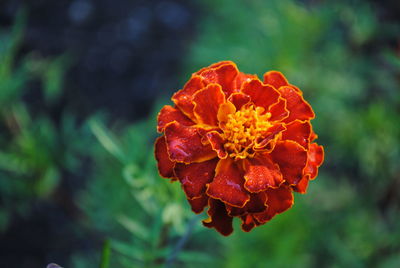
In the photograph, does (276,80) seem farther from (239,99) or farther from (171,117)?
(171,117)

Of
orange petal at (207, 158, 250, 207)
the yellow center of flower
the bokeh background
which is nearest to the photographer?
orange petal at (207, 158, 250, 207)

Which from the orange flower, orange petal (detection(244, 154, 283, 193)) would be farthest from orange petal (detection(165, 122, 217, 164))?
orange petal (detection(244, 154, 283, 193))

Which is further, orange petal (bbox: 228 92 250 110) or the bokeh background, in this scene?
→ the bokeh background

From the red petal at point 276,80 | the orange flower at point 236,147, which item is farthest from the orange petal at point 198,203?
the red petal at point 276,80

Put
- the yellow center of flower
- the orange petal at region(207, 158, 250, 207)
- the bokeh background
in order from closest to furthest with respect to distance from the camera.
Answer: the orange petal at region(207, 158, 250, 207) → the yellow center of flower → the bokeh background

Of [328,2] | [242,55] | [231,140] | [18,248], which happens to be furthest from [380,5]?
[18,248]

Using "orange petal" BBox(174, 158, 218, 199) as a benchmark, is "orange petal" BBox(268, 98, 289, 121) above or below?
above

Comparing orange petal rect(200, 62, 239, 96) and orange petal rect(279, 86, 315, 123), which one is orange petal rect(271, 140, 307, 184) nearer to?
orange petal rect(279, 86, 315, 123)

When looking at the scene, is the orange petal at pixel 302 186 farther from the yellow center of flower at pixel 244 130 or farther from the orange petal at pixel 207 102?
the orange petal at pixel 207 102
